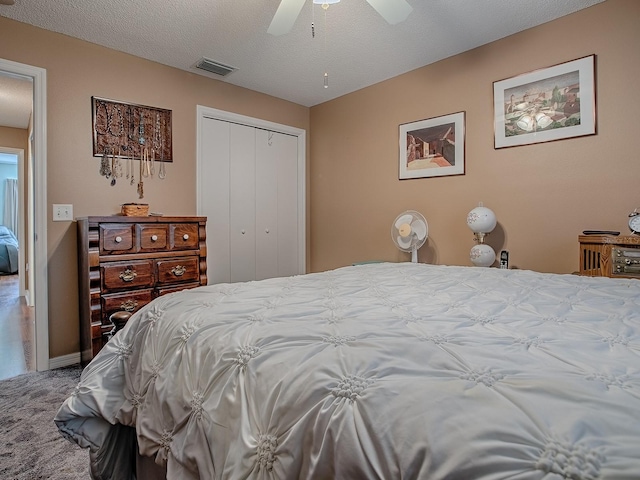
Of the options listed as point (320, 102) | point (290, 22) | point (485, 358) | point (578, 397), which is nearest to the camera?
point (578, 397)

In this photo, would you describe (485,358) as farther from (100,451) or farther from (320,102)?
(320,102)

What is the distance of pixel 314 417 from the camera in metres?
0.59

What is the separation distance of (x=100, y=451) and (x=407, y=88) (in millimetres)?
3456

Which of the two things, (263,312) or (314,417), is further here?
(263,312)

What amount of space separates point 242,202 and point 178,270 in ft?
4.11

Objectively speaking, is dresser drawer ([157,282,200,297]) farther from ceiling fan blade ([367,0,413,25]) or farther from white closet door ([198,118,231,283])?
ceiling fan blade ([367,0,413,25])

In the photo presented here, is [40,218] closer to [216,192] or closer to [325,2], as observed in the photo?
[216,192]

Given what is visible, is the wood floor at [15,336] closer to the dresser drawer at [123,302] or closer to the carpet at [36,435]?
the carpet at [36,435]

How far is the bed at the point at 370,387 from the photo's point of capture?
0.46 metres

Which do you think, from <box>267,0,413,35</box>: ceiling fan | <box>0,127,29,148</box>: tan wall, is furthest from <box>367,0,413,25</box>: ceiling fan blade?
<box>0,127,29,148</box>: tan wall

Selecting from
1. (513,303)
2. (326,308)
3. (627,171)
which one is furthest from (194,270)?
(627,171)

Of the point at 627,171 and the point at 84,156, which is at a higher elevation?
the point at 84,156

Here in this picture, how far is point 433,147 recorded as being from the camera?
322cm

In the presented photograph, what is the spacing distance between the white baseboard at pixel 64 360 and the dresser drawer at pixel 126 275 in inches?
31.0
